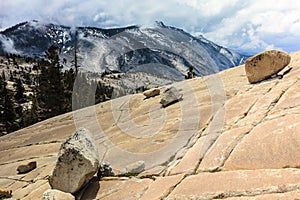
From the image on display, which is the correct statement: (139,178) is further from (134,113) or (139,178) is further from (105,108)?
(105,108)

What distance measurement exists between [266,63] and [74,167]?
28.7 ft

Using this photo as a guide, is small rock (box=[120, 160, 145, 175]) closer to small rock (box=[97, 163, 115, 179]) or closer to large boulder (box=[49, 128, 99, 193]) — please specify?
small rock (box=[97, 163, 115, 179])

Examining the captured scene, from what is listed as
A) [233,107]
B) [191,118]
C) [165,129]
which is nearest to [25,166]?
[165,129]

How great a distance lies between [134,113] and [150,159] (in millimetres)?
8400

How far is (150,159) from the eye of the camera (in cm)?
998

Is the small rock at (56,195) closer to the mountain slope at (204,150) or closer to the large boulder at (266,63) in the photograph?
the mountain slope at (204,150)

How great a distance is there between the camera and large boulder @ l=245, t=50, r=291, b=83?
1293 centimetres

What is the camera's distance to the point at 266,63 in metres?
12.9

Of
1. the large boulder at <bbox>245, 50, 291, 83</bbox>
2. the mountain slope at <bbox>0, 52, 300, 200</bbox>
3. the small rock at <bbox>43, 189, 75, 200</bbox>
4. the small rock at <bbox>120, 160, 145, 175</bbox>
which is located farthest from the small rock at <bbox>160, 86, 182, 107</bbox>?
the small rock at <bbox>43, 189, 75, 200</bbox>

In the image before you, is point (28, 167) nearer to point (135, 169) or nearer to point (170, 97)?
point (135, 169)

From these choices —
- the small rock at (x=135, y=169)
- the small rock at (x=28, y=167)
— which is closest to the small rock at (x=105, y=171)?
the small rock at (x=135, y=169)

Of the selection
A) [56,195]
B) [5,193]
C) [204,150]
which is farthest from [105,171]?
[5,193]

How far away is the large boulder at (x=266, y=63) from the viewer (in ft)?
42.4

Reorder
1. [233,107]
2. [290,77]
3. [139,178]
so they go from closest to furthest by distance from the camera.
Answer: [139,178] → [233,107] → [290,77]
